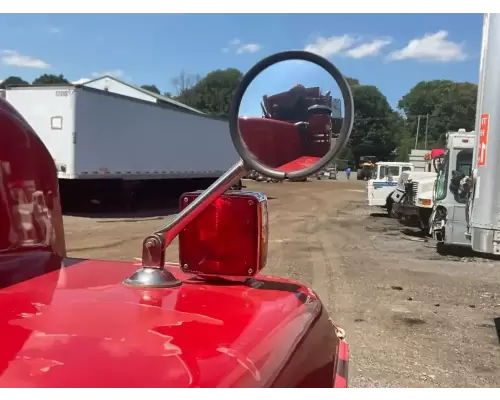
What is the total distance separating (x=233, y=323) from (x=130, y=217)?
1662cm

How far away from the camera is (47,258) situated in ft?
5.75

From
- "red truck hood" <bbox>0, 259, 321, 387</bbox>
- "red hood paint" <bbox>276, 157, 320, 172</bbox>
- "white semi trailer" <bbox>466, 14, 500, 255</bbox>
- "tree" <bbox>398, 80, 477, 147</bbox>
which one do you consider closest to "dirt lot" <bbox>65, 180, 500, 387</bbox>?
"white semi trailer" <bbox>466, 14, 500, 255</bbox>

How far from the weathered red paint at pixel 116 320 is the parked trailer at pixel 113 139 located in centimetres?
1349

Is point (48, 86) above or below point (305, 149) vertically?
above

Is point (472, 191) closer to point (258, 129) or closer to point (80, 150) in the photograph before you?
point (258, 129)

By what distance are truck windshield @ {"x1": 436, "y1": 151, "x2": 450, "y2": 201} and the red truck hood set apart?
11.4 m

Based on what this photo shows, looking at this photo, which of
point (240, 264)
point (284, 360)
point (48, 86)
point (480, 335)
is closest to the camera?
point (284, 360)

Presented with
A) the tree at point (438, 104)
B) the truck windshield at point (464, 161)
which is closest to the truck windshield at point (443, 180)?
the truck windshield at point (464, 161)

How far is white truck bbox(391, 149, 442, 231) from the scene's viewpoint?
15633 millimetres

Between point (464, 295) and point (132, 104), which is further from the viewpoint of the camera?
point (132, 104)

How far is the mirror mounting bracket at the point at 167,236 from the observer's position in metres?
1.47

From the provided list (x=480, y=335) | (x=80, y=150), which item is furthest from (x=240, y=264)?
(x=80, y=150)

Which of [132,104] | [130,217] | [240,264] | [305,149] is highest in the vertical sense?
[132,104]

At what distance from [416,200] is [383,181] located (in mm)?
5920
